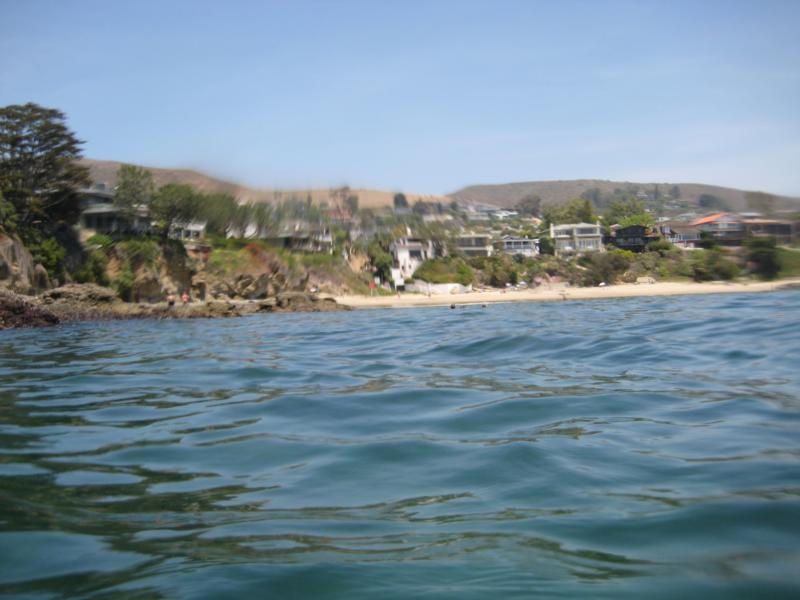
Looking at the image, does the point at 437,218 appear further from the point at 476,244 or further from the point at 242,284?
the point at 242,284

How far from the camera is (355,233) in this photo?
50.5 meters

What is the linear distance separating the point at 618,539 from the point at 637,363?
178 inches

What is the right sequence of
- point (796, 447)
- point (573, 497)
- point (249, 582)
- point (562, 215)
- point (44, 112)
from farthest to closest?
point (562, 215)
point (44, 112)
point (796, 447)
point (573, 497)
point (249, 582)

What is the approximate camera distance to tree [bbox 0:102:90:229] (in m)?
35.9

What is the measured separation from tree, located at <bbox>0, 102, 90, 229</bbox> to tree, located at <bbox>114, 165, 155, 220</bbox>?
2908mm

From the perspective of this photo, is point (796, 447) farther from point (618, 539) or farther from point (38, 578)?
point (38, 578)

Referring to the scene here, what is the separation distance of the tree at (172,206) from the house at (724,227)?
28770mm

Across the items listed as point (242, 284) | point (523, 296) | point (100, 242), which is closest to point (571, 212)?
point (523, 296)

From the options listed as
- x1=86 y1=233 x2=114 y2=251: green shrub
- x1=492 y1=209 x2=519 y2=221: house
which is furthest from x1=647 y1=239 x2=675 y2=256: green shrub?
x1=492 y1=209 x2=519 y2=221: house

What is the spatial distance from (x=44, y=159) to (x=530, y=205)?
6661 cm

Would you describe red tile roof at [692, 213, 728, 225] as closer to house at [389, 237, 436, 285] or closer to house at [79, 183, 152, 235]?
house at [79, 183, 152, 235]

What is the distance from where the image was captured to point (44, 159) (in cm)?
3634

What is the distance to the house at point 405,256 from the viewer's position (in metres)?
52.4

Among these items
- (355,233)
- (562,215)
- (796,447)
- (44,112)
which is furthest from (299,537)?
(562,215)
